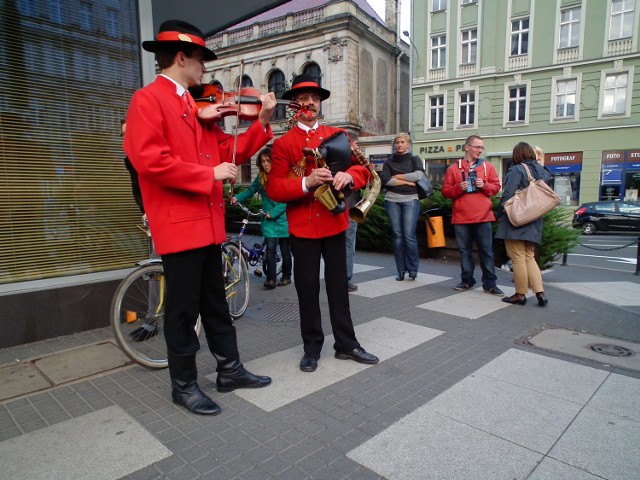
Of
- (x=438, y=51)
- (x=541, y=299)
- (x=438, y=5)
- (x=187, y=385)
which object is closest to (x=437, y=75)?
(x=438, y=51)

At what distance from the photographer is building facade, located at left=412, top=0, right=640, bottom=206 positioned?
2334 cm

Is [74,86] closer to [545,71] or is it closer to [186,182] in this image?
[186,182]

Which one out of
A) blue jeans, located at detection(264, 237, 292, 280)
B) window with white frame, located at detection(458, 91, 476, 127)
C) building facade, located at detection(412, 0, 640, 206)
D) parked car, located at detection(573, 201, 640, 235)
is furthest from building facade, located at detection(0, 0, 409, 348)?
window with white frame, located at detection(458, 91, 476, 127)

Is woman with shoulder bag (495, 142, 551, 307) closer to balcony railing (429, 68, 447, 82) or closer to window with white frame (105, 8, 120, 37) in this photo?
window with white frame (105, 8, 120, 37)

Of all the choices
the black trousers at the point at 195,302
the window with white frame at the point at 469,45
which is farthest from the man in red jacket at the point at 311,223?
the window with white frame at the point at 469,45

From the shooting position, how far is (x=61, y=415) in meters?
2.85

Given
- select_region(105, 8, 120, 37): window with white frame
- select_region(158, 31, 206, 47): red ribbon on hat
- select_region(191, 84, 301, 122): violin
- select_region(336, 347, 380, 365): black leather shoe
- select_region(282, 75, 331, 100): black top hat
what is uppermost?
select_region(105, 8, 120, 37): window with white frame

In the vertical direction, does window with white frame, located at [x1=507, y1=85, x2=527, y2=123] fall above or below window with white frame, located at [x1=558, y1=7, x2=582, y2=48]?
below

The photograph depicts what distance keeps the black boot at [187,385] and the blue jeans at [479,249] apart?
4304 millimetres

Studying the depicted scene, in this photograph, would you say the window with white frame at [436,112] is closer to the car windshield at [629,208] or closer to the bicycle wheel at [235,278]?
the car windshield at [629,208]

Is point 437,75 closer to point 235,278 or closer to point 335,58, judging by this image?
point 335,58

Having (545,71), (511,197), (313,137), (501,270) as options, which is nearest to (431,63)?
(545,71)

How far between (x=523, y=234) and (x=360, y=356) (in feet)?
9.16

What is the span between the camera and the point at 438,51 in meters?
28.7
